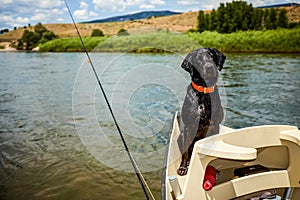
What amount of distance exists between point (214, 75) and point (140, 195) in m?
1.98

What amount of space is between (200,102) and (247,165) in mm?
922

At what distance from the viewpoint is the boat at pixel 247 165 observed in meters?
2.34

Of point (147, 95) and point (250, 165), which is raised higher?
point (250, 165)

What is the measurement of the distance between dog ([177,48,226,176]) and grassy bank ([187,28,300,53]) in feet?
74.8

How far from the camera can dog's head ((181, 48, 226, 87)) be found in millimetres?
3500

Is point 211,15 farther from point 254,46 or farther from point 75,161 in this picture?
point 75,161

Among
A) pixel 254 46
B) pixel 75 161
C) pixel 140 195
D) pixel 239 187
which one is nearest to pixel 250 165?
pixel 239 187

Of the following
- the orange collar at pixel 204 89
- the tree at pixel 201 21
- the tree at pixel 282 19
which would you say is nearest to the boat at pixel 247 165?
the orange collar at pixel 204 89

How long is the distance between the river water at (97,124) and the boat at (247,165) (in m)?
1.81

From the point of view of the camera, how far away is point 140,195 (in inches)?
169

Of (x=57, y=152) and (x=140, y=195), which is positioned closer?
(x=140, y=195)

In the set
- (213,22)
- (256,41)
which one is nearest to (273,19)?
(213,22)

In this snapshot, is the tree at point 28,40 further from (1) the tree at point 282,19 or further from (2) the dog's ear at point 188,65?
(2) the dog's ear at point 188,65

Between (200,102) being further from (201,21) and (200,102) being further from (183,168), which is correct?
(201,21)
